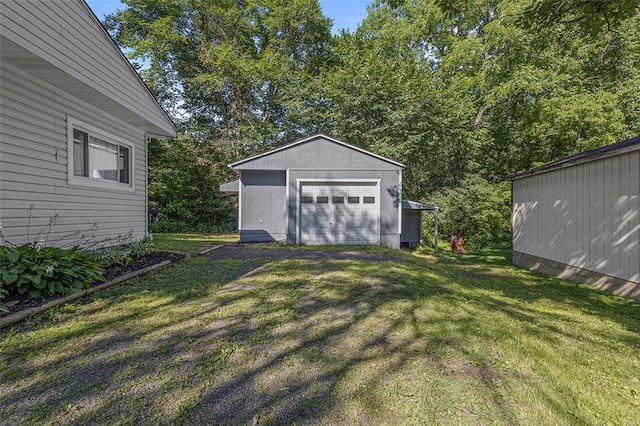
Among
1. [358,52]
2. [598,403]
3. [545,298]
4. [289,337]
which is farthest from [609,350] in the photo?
[358,52]

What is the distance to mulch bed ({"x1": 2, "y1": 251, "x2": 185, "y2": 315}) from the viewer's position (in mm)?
3242

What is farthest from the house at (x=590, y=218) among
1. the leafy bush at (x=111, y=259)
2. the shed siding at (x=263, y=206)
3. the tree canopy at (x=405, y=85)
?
the tree canopy at (x=405, y=85)

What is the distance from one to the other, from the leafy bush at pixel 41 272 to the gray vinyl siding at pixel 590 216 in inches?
→ 311

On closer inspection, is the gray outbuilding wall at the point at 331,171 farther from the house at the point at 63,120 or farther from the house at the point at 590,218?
the house at the point at 63,120

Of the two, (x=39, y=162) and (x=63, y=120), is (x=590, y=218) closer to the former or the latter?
(x=39, y=162)

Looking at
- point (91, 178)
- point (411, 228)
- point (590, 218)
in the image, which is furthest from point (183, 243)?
point (590, 218)

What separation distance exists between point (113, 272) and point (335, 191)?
7.77 meters

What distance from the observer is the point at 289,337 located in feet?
9.23

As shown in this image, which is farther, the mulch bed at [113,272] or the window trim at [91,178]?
the window trim at [91,178]

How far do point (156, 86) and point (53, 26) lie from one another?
19.8 metres

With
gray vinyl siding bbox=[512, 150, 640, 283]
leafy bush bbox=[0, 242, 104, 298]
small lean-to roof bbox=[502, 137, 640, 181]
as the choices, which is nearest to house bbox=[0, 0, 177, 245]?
leafy bush bbox=[0, 242, 104, 298]

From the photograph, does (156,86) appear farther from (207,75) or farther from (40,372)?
(40,372)

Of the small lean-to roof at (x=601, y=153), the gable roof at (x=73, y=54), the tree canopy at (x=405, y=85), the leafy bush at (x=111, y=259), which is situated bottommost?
the leafy bush at (x=111, y=259)

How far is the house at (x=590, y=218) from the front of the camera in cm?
517
